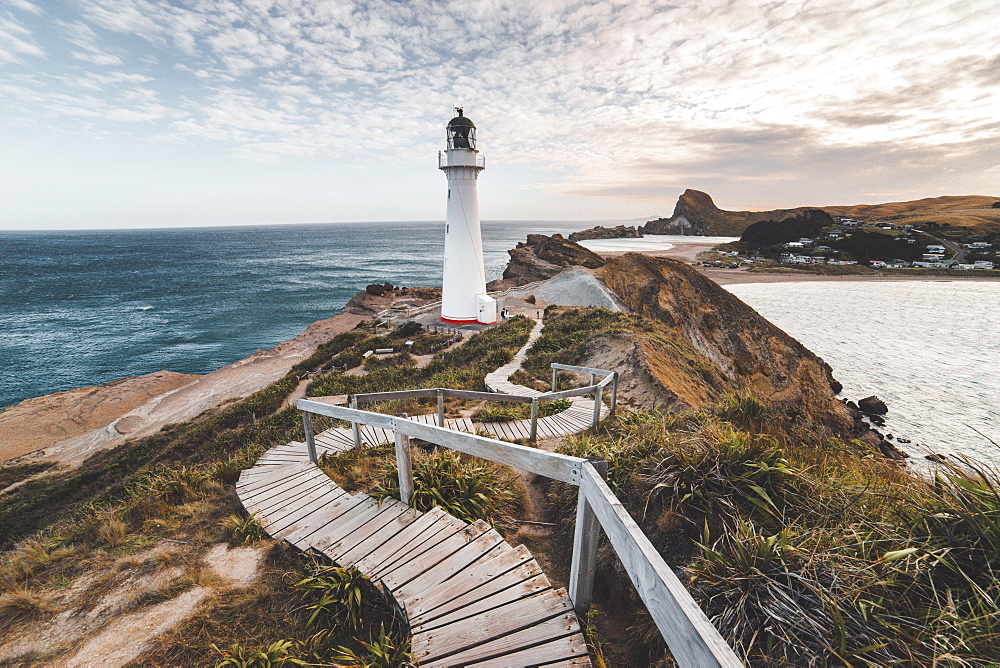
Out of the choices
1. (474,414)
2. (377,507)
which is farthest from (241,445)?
(377,507)

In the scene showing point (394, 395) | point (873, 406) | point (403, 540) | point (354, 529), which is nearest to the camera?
point (403, 540)

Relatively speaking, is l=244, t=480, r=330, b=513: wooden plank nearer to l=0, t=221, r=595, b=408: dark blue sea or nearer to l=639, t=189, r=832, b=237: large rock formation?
l=0, t=221, r=595, b=408: dark blue sea

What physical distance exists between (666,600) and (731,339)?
2534 cm

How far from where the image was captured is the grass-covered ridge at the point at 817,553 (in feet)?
6.93

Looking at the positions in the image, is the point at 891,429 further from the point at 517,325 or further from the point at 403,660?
the point at 403,660

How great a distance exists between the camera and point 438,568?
334 cm

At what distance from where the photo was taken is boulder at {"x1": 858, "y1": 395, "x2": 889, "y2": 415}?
1939 centimetres

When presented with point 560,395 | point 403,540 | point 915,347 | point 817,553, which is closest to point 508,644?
point 403,540

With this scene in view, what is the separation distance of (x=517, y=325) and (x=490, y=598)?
20.3 metres

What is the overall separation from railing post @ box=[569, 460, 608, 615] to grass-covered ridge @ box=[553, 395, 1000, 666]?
0.49 m

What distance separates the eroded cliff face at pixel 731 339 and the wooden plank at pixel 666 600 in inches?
493

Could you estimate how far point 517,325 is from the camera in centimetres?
2309

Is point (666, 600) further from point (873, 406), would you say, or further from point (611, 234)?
point (611, 234)

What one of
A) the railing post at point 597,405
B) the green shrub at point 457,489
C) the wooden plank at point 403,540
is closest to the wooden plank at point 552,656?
the wooden plank at point 403,540
